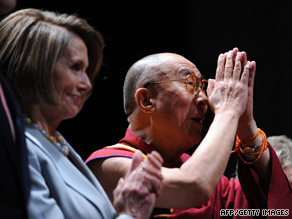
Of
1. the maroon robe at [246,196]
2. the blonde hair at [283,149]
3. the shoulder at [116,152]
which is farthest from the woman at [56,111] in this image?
the blonde hair at [283,149]

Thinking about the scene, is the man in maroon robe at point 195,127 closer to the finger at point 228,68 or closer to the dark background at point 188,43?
the finger at point 228,68

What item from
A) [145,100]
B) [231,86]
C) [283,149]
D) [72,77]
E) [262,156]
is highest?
[72,77]

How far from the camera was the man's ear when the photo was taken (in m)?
1.96

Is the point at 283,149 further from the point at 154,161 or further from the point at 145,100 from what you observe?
the point at 154,161

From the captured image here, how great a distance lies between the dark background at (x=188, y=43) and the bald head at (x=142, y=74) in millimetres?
1017

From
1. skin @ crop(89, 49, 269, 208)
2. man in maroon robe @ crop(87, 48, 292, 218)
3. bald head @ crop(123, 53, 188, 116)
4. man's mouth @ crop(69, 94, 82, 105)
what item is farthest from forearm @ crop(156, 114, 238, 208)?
bald head @ crop(123, 53, 188, 116)

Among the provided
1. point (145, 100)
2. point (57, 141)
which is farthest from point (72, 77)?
point (145, 100)

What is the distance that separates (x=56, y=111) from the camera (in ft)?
4.33

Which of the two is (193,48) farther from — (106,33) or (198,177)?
(198,177)

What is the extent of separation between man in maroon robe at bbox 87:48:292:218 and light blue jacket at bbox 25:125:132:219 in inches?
16.0

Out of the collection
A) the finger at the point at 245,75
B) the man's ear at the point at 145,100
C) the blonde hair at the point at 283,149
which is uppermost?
the finger at the point at 245,75

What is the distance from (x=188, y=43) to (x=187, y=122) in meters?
1.88

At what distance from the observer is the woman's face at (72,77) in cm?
131

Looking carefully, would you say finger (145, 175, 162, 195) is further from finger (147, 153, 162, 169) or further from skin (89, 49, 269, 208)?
skin (89, 49, 269, 208)
